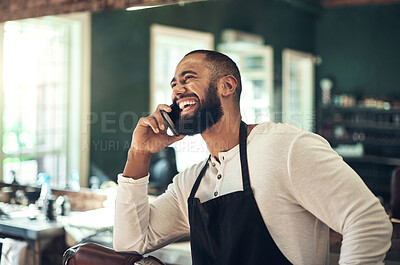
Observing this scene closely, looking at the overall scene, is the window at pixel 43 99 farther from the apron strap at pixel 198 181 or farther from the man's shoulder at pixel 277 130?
the man's shoulder at pixel 277 130

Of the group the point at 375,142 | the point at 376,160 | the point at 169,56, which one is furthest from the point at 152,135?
the point at 375,142

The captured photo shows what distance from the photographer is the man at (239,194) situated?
124 centimetres

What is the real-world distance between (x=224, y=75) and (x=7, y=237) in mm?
2016

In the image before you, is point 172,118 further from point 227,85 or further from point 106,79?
point 106,79

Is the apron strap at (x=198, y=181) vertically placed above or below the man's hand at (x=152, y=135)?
below

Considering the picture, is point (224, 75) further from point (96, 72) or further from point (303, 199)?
point (96, 72)

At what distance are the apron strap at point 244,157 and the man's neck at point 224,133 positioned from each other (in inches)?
0.8

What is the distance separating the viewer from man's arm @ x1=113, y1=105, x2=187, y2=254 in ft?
5.39

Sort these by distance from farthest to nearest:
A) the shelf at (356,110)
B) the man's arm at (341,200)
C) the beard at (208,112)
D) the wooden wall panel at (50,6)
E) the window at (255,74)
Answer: the shelf at (356,110) < the window at (255,74) < the wooden wall panel at (50,6) < the beard at (208,112) < the man's arm at (341,200)

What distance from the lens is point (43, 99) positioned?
148 inches

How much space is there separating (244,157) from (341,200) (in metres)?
0.36

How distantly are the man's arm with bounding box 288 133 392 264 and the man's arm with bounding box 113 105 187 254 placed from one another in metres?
0.55

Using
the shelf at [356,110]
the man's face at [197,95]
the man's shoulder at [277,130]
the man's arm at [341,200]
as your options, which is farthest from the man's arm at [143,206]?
the shelf at [356,110]

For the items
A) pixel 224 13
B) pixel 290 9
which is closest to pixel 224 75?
pixel 224 13
